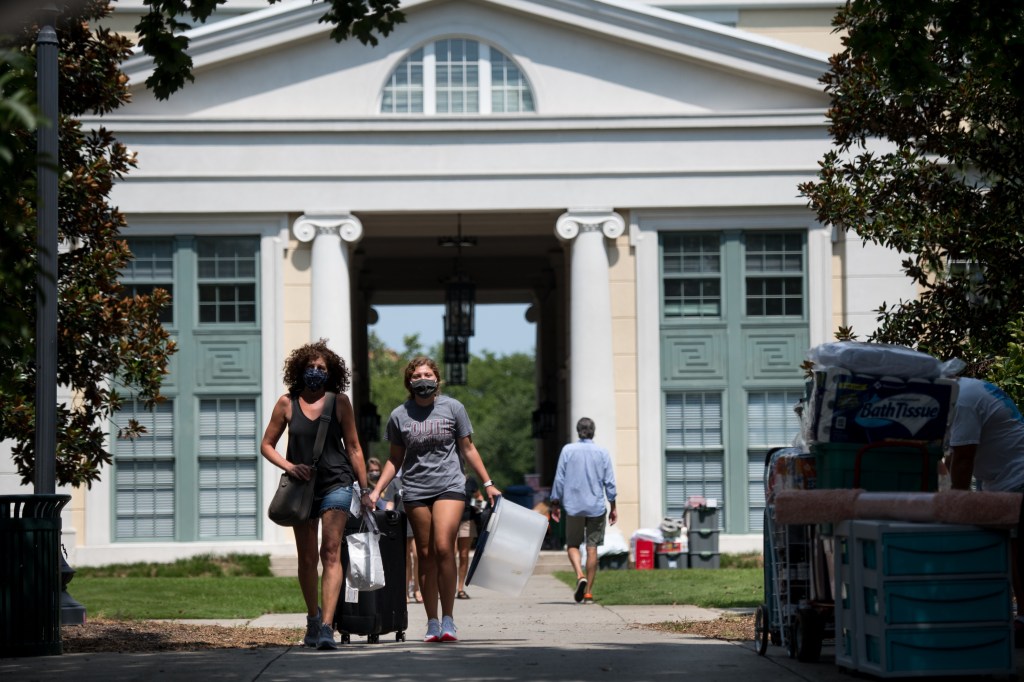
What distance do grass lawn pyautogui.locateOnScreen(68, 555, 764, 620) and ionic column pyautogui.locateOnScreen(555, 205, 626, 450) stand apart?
2934mm

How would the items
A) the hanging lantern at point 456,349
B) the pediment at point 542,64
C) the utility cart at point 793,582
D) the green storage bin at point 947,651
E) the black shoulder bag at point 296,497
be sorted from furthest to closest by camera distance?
the hanging lantern at point 456,349 < the pediment at point 542,64 < the black shoulder bag at point 296,497 < the utility cart at point 793,582 < the green storage bin at point 947,651

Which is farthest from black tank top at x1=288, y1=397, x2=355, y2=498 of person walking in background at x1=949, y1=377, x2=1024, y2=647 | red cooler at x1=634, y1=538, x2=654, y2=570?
red cooler at x1=634, y1=538, x2=654, y2=570

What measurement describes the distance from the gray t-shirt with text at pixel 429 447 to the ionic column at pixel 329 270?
14300 millimetres

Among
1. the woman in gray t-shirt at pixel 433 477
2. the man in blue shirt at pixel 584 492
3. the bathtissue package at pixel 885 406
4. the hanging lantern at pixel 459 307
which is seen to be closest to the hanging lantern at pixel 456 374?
the hanging lantern at pixel 459 307

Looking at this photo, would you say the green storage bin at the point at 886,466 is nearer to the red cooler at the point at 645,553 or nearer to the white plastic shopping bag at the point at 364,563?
the white plastic shopping bag at the point at 364,563

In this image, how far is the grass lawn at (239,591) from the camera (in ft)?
52.1

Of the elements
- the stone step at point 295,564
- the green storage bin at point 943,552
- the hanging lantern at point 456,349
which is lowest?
the stone step at point 295,564

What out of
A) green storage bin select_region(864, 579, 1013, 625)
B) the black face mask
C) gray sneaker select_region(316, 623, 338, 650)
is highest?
the black face mask

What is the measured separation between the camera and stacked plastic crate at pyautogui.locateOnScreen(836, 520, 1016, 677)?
25.0ft

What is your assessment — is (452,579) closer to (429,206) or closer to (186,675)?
(186,675)

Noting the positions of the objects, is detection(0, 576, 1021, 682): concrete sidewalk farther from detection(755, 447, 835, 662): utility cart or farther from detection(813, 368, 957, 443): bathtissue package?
detection(813, 368, 957, 443): bathtissue package

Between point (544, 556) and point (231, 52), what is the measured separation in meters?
8.98

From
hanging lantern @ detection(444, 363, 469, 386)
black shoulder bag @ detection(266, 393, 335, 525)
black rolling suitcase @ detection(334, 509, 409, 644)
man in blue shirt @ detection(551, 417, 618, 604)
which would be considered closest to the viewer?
black shoulder bag @ detection(266, 393, 335, 525)

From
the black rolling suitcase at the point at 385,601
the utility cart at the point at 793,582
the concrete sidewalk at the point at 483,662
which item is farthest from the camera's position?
the black rolling suitcase at the point at 385,601
